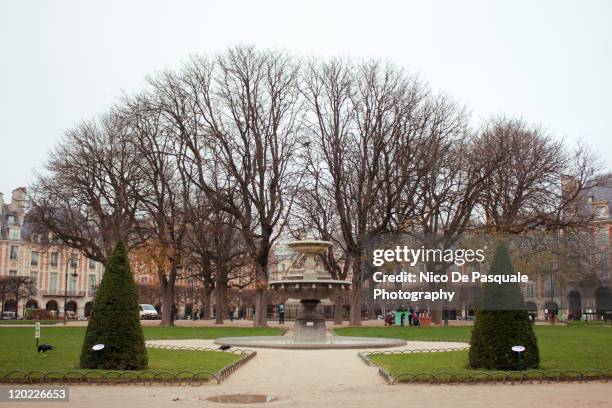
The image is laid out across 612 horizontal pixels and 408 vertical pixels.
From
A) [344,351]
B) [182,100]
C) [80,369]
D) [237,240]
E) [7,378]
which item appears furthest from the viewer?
[237,240]

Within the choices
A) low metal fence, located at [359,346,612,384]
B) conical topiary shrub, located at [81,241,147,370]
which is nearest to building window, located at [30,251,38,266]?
conical topiary shrub, located at [81,241,147,370]

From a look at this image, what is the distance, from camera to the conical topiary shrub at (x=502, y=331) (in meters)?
16.1

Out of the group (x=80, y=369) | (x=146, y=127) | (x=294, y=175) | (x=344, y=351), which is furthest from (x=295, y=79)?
(x=80, y=369)

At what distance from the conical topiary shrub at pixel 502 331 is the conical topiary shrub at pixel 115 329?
7.61 m

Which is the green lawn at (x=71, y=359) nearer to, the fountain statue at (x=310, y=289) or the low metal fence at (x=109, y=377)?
the low metal fence at (x=109, y=377)

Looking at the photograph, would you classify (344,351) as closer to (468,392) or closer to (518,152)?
(468,392)

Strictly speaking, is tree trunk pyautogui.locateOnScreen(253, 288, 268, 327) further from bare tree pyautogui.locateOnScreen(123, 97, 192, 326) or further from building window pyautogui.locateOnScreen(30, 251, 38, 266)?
building window pyautogui.locateOnScreen(30, 251, 38, 266)

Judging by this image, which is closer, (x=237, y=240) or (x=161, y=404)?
(x=161, y=404)

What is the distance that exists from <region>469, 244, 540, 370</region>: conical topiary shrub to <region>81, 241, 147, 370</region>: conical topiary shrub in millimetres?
7611

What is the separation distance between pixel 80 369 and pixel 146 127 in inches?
1108

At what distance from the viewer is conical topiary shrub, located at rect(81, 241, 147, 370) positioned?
15.9 meters

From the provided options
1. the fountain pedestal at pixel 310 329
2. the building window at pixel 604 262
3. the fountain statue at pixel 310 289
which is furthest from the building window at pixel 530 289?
the fountain pedestal at pixel 310 329

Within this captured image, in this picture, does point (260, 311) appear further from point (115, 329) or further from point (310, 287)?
point (115, 329)

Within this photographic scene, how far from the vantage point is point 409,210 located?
42.0 metres
